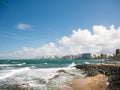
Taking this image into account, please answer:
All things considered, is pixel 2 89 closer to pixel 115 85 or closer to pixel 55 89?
pixel 55 89

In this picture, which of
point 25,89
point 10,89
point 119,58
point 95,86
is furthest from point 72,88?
point 119,58

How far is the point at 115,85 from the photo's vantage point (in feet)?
53.1

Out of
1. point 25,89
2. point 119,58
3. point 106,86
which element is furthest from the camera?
point 119,58

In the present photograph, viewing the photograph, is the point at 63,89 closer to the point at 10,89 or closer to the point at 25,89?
the point at 25,89

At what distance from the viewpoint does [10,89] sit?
56.7ft

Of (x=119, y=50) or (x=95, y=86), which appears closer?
(x=95, y=86)

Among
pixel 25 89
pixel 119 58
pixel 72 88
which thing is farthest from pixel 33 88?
pixel 119 58

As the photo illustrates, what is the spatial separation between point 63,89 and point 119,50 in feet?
428

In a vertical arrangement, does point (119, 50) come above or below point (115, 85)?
above

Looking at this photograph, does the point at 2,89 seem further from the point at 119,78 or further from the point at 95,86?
the point at 119,78

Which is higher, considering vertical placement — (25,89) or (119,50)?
(119,50)

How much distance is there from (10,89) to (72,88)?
6.26 meters

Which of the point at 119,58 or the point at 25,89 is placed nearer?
the point at 25,89

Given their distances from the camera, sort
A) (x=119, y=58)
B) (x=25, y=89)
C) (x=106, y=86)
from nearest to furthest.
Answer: (x=106, y=86), (x=25, y=89), (x=119, y=58)
